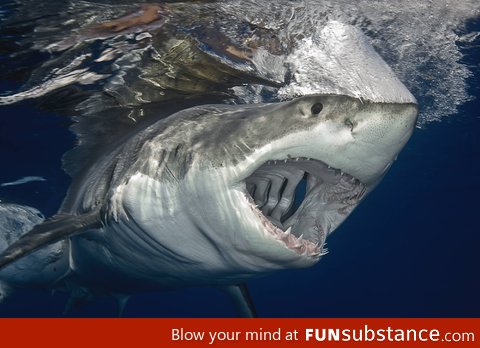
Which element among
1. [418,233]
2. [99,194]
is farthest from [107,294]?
[418,233]

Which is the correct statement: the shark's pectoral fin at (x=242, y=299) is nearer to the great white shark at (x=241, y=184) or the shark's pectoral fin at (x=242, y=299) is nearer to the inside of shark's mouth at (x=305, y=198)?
the great white shark at (x=241, y=184)

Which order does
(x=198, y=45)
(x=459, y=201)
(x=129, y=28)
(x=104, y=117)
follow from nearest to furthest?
(x=129, y=28)
(x=198, y=45)
(x=104, y=117)
(x=459, y=201)

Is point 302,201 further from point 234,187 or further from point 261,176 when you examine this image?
point 234,187

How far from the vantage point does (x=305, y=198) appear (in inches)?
152

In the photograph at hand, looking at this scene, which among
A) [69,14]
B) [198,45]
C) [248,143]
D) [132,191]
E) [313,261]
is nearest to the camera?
[248,143]

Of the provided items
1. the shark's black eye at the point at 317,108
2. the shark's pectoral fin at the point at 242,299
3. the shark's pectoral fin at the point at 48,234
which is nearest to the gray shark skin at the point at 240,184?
the shark's black eye at the point at 317,108

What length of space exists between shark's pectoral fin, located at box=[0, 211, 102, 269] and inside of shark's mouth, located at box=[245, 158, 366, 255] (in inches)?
75.6

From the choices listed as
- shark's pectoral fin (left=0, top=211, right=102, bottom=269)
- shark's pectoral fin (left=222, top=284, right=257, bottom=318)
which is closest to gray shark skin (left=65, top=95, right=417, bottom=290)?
shark's pectoral fin (left=0, top=211, right=102, bottom=269)

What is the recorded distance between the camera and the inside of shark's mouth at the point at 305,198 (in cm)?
331

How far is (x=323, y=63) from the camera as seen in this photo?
566 centimetres

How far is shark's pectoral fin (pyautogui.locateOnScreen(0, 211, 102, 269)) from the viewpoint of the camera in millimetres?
4145

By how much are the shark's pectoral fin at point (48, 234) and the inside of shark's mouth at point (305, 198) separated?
1.92 m

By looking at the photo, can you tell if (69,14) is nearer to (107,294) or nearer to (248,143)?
(248,143)

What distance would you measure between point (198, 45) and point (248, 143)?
425 centimetres
